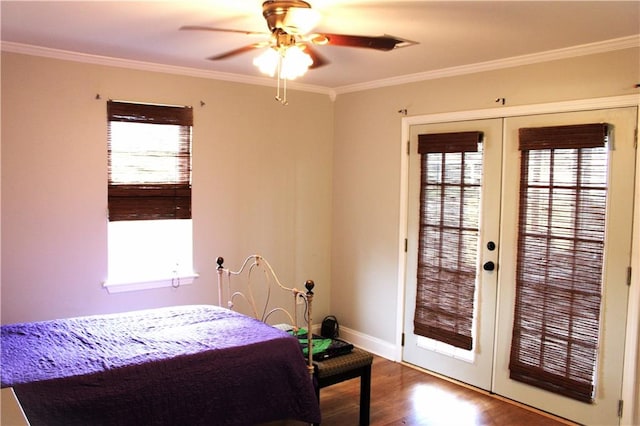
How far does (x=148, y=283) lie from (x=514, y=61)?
128 inches

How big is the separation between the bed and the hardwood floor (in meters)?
0.55

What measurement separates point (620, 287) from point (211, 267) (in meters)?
3.09

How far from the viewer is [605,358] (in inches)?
135

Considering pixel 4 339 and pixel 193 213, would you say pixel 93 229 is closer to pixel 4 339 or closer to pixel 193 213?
pixel 193 213

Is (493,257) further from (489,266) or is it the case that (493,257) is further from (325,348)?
(325,348)

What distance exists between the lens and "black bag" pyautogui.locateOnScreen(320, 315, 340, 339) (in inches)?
205

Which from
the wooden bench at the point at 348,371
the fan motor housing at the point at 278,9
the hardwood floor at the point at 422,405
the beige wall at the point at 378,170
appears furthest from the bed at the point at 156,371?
the beige wall at the point at 378,170

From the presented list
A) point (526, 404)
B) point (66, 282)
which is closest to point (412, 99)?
point (526, 404)

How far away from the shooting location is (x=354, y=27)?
10.2 ft

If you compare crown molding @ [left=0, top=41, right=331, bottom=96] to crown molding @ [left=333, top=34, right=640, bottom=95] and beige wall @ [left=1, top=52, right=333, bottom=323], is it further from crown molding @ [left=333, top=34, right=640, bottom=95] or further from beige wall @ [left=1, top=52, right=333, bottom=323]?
crown molding @ [left=333, top=34, right=640, bottom=95]

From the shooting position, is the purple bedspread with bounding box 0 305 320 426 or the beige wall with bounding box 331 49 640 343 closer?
the purple bedspread with bounding box 0 305 320 426

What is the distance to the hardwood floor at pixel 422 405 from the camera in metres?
3.62

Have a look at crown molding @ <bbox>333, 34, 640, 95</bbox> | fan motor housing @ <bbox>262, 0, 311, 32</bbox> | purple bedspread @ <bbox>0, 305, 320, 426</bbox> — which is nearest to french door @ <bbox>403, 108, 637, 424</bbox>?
crown molding @ <bbox>333, 34, 640, 95</bbox>

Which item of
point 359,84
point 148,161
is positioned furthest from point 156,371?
point 359,84
